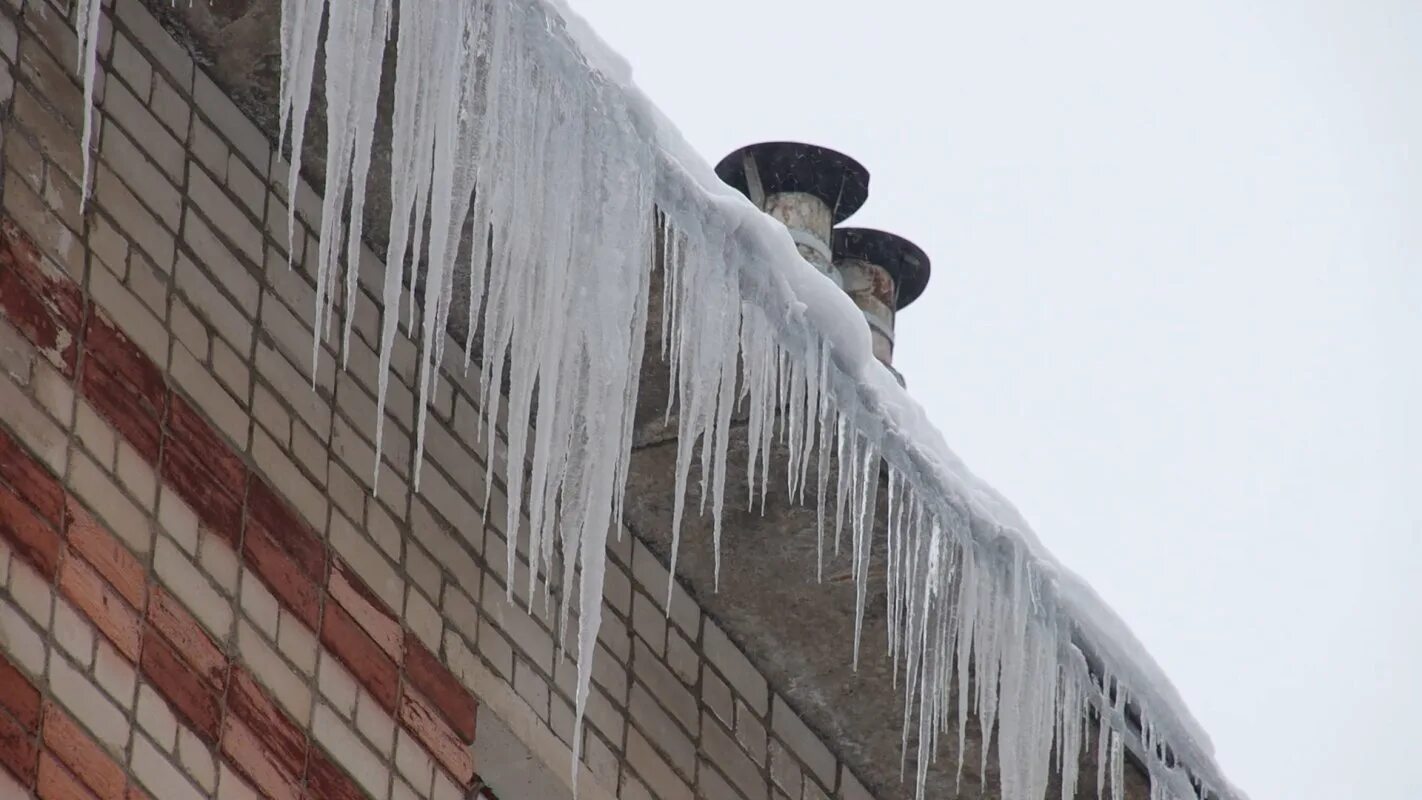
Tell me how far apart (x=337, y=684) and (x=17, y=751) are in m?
0.73

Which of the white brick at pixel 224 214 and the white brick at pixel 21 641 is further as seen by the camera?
the white brick at pixel 224 214

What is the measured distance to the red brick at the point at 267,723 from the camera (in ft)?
12.8

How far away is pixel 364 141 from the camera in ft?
12.8

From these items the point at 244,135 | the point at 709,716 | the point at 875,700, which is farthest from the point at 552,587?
the point at 244,135

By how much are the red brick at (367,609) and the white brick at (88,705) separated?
0.60 m

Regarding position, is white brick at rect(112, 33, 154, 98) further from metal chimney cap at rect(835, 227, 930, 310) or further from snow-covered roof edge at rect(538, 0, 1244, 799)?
metal chimney cap at rect(835, 227, 930, 310)

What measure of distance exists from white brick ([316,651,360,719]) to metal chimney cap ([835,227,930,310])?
343cm

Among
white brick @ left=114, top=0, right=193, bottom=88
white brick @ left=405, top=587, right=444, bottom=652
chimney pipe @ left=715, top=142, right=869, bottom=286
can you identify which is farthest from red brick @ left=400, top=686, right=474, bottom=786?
chimney pipe @ left=715, top=142, right=869, bottom=286

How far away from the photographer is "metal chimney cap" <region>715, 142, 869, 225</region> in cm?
682

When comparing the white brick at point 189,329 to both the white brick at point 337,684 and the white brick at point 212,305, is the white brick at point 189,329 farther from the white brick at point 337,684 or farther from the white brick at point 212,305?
the white brick at point 337,684

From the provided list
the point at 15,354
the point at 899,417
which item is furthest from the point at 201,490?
the point at 899,417

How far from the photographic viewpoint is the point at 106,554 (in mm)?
3744

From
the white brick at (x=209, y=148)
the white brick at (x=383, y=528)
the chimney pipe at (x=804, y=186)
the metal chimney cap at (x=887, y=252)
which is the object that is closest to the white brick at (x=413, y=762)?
the white brick at (x=383, y=528)

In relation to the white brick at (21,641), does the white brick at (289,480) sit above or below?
above
